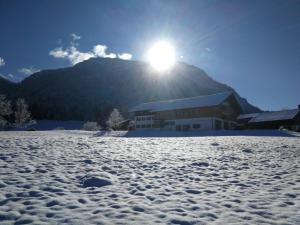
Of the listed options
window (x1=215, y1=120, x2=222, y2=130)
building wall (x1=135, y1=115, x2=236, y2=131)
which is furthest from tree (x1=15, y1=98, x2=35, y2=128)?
window (x1=215, y1=120, x2=222, y2=130)

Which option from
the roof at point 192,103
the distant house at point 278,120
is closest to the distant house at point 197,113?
the roof at point 192,103

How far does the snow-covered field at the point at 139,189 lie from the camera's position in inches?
247

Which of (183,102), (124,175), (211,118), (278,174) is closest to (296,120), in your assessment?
(211,118)

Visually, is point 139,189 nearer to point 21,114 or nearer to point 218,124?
point 218,124

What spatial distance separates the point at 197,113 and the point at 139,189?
54041 millimetres

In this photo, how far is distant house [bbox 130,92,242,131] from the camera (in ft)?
195

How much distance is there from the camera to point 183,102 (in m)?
66.0

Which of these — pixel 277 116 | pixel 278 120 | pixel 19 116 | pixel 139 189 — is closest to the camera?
pixel 139 189

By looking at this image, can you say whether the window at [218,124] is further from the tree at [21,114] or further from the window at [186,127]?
the tree at [21,114]

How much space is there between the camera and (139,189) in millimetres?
8555

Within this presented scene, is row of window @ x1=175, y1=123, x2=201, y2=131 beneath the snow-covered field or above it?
above

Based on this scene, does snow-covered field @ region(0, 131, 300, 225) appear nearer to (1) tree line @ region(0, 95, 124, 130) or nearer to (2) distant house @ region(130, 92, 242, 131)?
(2) distant house @ region(130, 92, 242, 131)

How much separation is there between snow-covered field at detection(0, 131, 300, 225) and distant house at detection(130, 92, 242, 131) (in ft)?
150

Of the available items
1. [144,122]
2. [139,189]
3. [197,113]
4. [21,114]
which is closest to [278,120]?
[197,113]
